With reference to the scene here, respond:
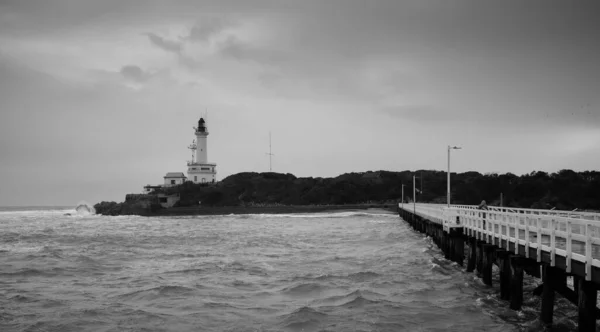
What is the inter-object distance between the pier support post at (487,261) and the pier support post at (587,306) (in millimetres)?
6956

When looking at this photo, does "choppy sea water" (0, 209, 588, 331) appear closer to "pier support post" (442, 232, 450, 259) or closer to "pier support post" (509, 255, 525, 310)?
"pier support post" (509, 255, 525, 310)

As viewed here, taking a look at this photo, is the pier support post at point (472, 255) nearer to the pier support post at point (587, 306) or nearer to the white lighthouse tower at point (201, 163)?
the pier support post at point (587, 306)

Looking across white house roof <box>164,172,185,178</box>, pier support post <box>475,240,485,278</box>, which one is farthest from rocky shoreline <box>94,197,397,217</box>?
pier support post <box>475,240,485,278</box>

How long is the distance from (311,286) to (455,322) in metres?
6.87

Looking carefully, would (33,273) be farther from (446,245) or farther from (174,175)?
(174,175)

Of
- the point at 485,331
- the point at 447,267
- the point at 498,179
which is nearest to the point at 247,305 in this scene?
the point at 485,331

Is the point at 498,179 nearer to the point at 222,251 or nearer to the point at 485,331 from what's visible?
the point at 222,251

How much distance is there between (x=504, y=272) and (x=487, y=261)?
2460mm

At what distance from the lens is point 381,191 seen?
144m

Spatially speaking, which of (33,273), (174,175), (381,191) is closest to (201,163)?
(174,175)

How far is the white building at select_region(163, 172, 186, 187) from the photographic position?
13350cm

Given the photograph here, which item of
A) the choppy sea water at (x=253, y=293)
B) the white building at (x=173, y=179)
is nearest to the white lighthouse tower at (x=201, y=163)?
the white building at (x=173, y=179)

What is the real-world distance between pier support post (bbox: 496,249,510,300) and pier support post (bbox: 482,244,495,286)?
161 centimetres

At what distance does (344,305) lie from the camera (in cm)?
1730
